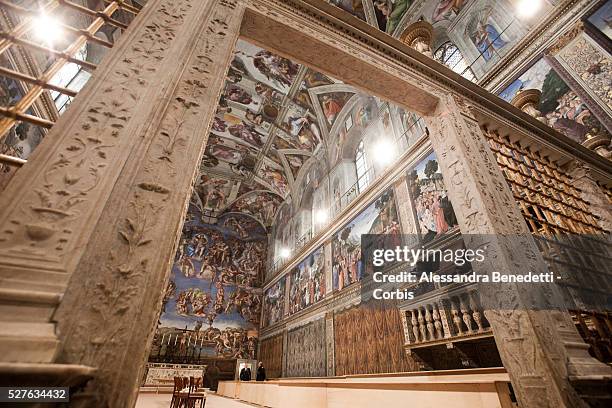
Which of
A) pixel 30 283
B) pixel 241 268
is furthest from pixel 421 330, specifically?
pixel 241 268

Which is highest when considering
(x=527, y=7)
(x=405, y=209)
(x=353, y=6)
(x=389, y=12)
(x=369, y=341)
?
(x=353, y=6)

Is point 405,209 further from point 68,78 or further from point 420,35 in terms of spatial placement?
point 68,78

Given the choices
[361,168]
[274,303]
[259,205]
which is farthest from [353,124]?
[274,303]

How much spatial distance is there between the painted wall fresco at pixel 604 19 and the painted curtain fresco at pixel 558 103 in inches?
32.2

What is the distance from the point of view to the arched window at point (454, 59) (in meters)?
7.11

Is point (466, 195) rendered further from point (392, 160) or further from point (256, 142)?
point (256, 142)

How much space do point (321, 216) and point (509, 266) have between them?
9172 mm

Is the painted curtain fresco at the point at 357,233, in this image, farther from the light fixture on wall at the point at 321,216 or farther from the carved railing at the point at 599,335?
the carved railing at the point at 599,335

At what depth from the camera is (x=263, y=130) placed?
13773mm

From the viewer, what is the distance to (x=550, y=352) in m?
1.89

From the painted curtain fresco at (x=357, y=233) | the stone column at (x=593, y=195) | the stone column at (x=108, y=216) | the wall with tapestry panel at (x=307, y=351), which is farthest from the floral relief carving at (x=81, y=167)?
the wall with tapestry panel at (x=307, y=351)

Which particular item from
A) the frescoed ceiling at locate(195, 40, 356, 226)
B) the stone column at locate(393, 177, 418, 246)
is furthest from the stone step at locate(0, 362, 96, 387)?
the frescoed ceiling at locate(195, 40, 356, 226)

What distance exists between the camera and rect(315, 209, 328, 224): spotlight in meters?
11.0

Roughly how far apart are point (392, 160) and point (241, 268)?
1213 centimetres
